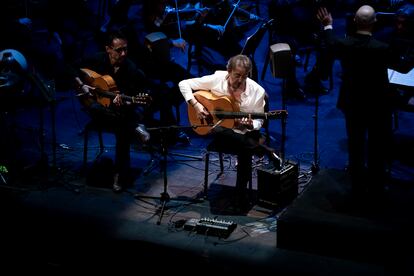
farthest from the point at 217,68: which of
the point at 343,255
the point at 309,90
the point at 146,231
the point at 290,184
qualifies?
the point at 343,255

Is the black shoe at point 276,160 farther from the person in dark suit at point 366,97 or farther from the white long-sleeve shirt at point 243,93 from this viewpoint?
the person in dark suit at point 366,97

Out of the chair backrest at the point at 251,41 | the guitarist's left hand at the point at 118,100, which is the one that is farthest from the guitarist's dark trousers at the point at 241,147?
the chair backrest at the point at 251,41

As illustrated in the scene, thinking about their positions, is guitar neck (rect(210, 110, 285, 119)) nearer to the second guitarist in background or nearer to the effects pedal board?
the second guitarist in background

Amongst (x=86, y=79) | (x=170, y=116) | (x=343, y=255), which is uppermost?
(x=86, y=79)

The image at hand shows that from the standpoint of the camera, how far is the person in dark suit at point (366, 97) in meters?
5.61

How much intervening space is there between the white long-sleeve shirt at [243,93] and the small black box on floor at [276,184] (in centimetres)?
45

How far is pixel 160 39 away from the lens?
313 inches

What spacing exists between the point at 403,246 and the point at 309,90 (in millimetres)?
4581

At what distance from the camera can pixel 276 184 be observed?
623 centimetres

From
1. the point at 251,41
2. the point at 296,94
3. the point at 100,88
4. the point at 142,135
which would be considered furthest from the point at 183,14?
the point at 142,135

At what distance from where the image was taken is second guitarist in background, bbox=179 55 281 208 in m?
6.26

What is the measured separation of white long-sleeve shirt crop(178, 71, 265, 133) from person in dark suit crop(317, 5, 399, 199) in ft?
3.10

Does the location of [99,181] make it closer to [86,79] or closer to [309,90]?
[86,79]

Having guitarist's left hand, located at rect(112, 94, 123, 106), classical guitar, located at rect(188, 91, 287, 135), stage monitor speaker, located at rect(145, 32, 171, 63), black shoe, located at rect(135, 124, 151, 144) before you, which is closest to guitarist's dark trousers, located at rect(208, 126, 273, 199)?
classical guitar, located at rect(188, 91, 287, 135)
